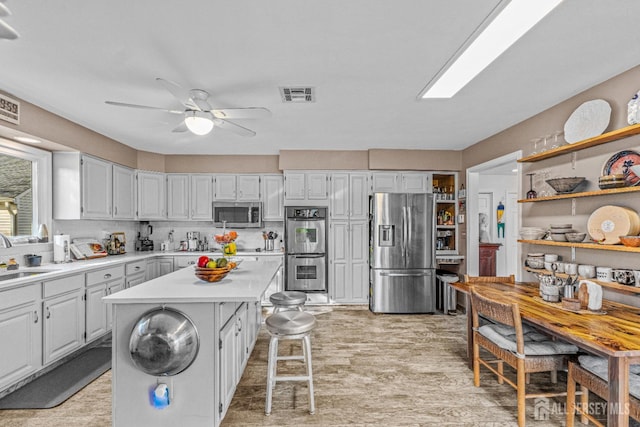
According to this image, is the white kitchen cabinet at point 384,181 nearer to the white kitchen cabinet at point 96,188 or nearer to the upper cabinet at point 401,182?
the upper cabinet at point 401,182

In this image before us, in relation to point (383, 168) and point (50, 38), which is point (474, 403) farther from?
point (50, 38)

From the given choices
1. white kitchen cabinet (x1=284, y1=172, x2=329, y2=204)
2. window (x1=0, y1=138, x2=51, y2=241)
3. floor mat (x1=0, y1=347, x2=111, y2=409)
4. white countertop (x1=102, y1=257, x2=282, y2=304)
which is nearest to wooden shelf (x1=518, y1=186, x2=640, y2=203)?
white countertop (x1=102, y1=257, x2=282, y2=304)

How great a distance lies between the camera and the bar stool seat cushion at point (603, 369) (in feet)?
5.36

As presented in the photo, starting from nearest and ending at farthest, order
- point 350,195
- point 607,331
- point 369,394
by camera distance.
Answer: point 607,331 → point 369,394 → point 350,195

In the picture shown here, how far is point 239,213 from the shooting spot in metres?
5.09

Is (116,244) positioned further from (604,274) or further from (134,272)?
(604,274)

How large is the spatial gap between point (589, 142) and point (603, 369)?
1674 millimetres

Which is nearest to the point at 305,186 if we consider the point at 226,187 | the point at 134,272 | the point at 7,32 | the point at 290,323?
the point at 226,187

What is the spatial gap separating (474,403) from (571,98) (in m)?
2.74

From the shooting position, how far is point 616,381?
61.1 inches

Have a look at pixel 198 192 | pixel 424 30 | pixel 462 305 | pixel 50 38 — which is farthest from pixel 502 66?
pixel 198 192

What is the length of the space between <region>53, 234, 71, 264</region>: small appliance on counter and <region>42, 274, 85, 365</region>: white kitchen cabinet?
60cm

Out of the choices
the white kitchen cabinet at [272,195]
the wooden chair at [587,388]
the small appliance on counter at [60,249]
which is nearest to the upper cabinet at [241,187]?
the white kitchen cabinet at [272,195]

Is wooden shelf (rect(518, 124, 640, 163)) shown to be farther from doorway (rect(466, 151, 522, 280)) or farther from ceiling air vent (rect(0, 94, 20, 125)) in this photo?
ceiling air vent (rect(0, 94, 20, 125))
